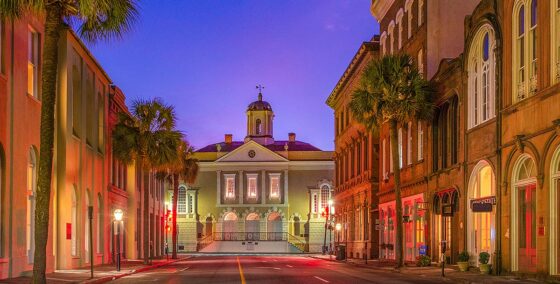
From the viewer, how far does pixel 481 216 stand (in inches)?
1314

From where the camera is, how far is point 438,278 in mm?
29938

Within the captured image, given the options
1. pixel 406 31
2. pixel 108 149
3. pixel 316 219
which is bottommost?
pixel 316 219

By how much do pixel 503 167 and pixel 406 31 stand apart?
800 inches

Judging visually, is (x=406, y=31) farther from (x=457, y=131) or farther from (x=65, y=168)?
(x=65, y=168)

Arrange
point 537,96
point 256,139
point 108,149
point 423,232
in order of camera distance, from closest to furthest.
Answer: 1. point 537,96
2. point 423,232
3. point 108,149
4. point 256,139

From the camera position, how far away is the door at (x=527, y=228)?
2672cm

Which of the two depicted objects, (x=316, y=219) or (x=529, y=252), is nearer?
(x=529, y=252)

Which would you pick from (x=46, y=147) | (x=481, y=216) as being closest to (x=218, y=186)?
(x=481, y=216)

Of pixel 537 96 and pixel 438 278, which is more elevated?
pixel 537 96

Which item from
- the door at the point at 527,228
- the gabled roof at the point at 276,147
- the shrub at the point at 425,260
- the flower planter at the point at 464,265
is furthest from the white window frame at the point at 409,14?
the gabled roof at the point at 276,147

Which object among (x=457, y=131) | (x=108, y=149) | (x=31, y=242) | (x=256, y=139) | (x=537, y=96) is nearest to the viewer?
(x=537, y=96)

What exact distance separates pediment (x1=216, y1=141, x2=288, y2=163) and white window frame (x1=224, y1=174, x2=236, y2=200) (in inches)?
83.3

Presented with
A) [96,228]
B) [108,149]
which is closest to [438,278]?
[96,228]

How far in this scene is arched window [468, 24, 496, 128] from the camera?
3132 cm
